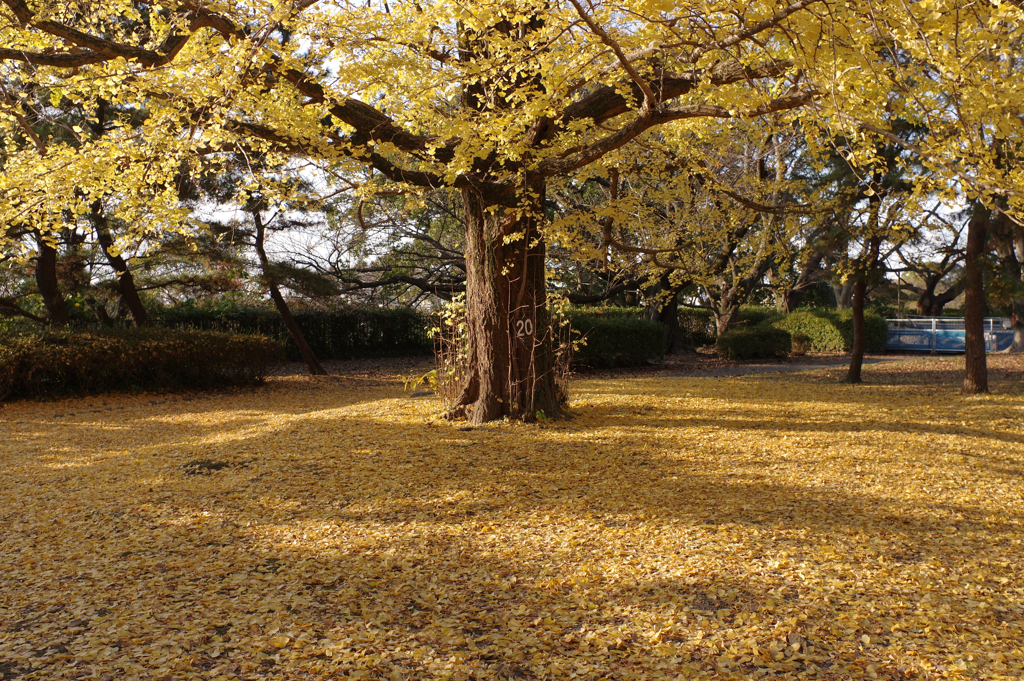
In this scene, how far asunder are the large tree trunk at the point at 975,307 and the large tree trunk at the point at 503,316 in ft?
19.3

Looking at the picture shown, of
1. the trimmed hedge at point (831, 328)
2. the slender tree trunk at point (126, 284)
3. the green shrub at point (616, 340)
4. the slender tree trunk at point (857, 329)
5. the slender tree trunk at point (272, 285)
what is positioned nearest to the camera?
the slender tree trunk at point (857, 329)

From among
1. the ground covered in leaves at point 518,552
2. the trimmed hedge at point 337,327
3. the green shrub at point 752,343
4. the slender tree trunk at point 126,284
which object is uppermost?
the slender tree trunk at point 126,284

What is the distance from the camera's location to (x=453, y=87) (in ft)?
17.2

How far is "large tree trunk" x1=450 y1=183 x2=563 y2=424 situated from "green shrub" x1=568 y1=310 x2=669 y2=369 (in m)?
6.00

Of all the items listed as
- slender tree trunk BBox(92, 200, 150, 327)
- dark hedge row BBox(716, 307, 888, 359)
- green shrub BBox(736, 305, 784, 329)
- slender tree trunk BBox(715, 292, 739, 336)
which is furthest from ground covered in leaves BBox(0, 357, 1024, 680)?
green shrub BBox(736, 305, 784, 329)

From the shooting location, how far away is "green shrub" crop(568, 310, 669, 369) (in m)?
12.9

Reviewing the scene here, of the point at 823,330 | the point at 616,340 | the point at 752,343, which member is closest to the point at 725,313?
the point at 752,343

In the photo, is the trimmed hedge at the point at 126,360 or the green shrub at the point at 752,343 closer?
the trimmed hedge at the point at 126,360

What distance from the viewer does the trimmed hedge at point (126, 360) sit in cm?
895

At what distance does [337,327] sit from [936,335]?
50.9 feet

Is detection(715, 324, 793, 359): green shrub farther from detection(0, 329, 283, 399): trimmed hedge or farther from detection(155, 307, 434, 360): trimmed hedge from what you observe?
detection(0, 329, 283, 399): trimmed hedge

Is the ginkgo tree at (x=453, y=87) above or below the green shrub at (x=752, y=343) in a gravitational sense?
above

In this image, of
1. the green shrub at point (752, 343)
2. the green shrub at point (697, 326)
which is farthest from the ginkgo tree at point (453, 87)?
the green shrub at point (697, 326)

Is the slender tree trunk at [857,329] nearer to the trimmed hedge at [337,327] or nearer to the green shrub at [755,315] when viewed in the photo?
the trimmed hedge at [337,327]
